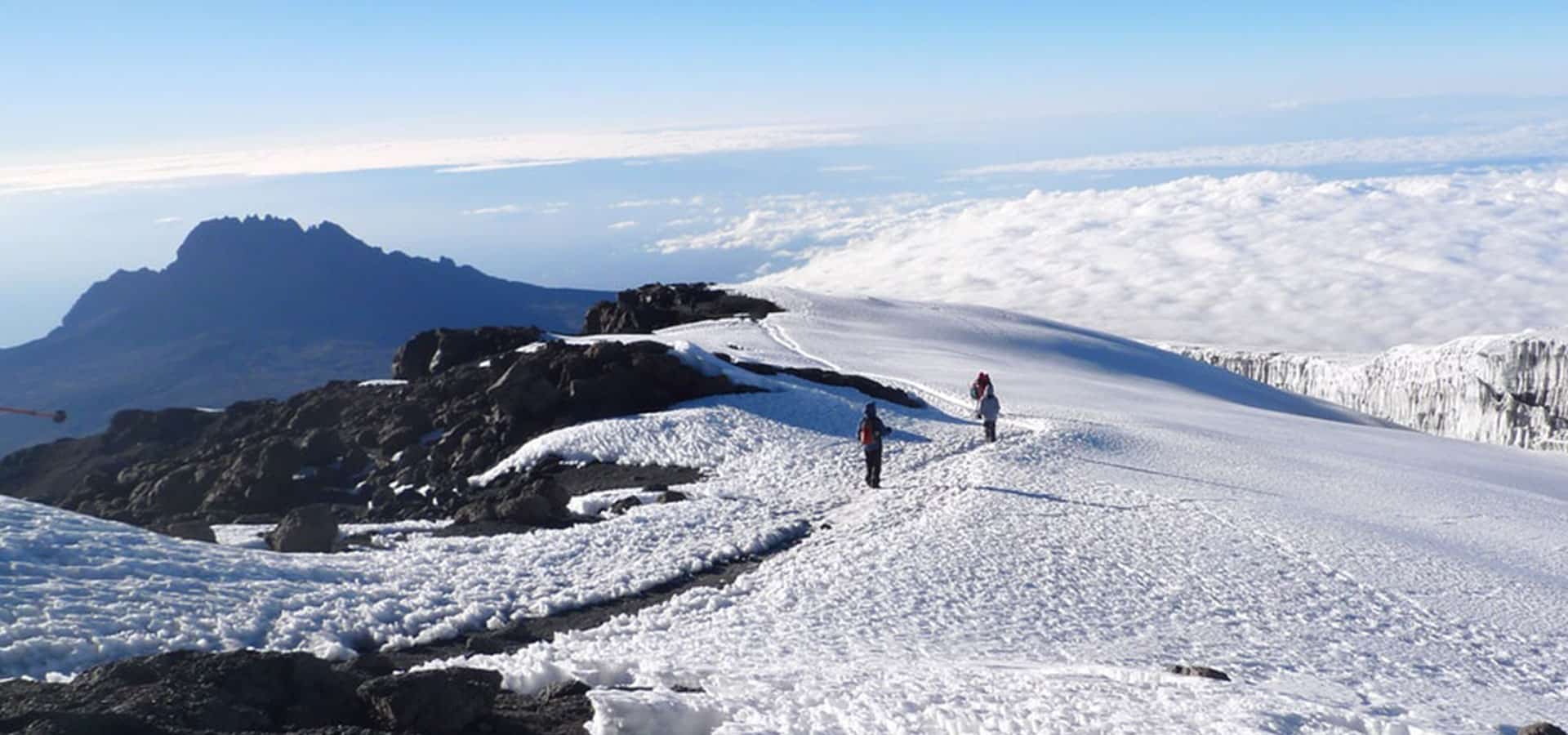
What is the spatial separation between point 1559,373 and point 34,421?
15623 cm

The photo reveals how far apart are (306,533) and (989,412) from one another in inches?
670

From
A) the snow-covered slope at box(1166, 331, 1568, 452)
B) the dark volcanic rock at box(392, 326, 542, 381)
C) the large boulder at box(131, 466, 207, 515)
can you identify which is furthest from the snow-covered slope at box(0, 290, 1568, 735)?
the snow-covered slope at box(1166, 331, 1568, 452)

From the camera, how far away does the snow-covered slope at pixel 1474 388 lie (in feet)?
358

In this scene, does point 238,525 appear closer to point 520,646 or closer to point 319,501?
point 319,501

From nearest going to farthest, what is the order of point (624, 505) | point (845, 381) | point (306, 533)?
point (306, 533), point (624, 505), point (845, 381)

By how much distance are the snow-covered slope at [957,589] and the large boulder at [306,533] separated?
1914mm

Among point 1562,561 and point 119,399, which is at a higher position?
point 1562,561

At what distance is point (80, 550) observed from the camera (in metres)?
15.8

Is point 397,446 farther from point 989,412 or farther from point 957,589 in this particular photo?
point 957,589

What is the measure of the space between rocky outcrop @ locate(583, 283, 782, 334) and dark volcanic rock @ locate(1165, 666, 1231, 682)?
46.4 meters

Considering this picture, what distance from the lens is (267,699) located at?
34.5ft

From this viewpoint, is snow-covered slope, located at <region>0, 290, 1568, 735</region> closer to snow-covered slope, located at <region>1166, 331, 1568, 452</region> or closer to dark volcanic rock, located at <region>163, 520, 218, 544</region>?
dark volcanic rock, located at <region>163, 520, 218, 544</region>

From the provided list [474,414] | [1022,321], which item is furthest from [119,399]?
[474,414]

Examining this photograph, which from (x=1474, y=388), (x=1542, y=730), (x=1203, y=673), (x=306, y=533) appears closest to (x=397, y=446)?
(x=306, y=533)
